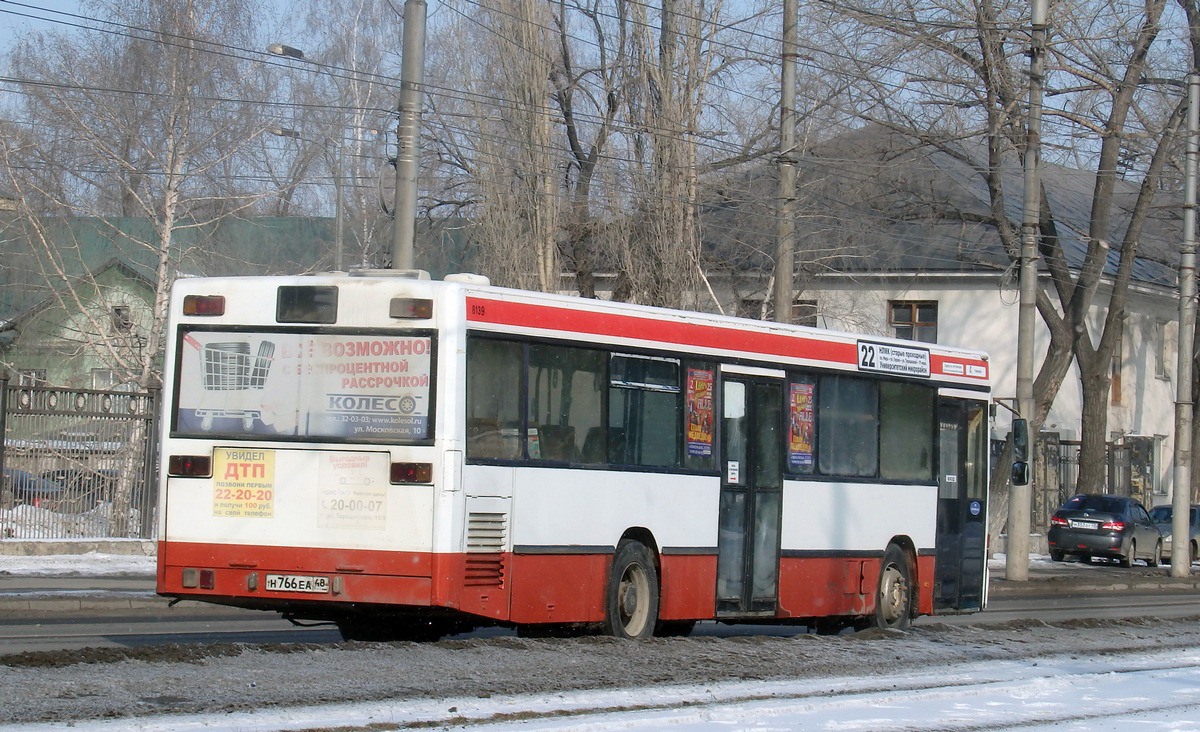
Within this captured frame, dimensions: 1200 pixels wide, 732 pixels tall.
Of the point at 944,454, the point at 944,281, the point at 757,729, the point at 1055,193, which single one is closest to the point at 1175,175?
the point at 944,281

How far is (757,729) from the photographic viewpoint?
826 centimetres

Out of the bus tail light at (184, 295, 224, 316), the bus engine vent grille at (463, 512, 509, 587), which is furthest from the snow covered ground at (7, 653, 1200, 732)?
the bus tail light at (184, 295, 224, 316)

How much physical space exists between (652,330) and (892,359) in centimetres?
368

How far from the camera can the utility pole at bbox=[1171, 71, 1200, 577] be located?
29.9m

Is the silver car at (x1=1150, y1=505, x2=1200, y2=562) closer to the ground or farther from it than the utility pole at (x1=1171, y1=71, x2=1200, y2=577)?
closer to the ground

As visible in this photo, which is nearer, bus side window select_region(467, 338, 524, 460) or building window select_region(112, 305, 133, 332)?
bus side window select_region(467, 338, 524, 460)

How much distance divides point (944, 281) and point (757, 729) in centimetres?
3751

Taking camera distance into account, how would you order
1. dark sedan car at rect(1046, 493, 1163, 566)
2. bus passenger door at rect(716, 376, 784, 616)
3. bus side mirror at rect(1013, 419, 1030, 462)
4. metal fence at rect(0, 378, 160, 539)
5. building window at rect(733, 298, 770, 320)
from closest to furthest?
bus passenger door at rect(716, 376, 784, 616)
bus side mirror at rect(1013, 419, 1030, 462)
metal fence at rect(0, 378, 160, 539)
dark sedan car at rect(1046, 493, 1163, 566)
building window at rect(733, 298, 770, 320)

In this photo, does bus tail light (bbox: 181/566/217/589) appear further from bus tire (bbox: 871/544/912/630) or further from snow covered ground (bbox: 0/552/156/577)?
snow covered ground (bbox: 0/552/156/577)

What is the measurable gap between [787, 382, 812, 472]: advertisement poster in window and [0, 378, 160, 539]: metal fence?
11.6 meters

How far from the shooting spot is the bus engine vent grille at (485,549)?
1115cm

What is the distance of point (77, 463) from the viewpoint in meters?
22.4

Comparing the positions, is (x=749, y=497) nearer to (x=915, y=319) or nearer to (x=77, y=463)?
(x=77, y=463)

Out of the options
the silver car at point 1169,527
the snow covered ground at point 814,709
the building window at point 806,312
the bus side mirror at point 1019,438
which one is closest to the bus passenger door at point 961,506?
the bus side mirror at point 1019,438
